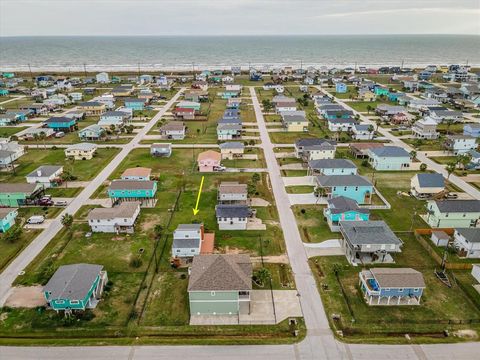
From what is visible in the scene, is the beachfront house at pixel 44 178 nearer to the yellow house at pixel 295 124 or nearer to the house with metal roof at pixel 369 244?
the house with metal roof at pixel 369 244

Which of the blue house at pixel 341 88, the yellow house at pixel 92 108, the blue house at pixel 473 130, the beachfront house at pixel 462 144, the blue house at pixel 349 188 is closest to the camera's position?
the blue house at pixel 349 188

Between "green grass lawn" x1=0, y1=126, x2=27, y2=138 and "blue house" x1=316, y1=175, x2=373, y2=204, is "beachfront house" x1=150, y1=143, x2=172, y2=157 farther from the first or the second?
"green grass lawn" x1=0, y1=126, x2=27, y2=138

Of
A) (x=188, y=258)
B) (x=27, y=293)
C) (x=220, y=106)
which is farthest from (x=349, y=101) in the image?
(x=27, y=293)

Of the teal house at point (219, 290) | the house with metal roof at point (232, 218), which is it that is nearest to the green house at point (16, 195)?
the house with metal roof at point (232, 218)

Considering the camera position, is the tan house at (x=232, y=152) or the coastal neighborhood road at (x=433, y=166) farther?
the tan house at (x=232, y=152)

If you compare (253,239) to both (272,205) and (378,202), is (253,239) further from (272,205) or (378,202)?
(378,202)

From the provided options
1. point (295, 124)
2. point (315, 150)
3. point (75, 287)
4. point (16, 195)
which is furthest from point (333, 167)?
point (16, 195)
